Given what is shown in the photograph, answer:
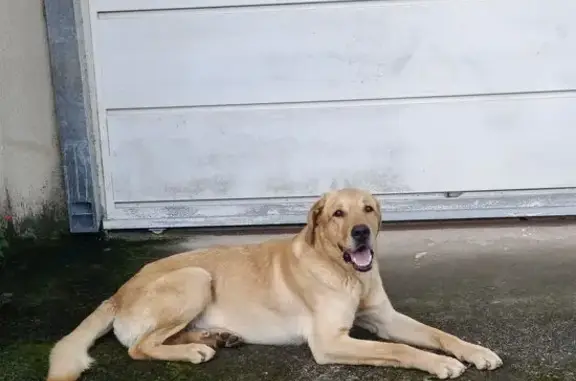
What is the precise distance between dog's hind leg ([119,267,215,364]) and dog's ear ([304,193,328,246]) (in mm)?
523

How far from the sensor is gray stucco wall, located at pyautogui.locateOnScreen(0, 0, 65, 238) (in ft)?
17.6

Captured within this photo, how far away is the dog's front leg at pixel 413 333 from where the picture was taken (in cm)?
339

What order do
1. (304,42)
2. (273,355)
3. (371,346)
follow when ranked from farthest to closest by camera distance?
(304,42)
(273,355)
(371,346)

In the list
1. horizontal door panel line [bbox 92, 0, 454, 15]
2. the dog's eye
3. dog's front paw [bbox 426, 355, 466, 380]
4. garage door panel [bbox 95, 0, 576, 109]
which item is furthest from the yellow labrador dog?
horizontal door panel line [bbox 92, 0, 454, 15]

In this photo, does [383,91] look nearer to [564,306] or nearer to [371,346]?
[564,306]

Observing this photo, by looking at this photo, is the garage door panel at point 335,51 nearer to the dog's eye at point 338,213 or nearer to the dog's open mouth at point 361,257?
the dog's eye at point 338,213

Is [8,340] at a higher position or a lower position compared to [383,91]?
lower

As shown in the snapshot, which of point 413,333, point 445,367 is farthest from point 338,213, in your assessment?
point 445,367

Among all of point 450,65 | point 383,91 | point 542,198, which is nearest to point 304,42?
point 383,91

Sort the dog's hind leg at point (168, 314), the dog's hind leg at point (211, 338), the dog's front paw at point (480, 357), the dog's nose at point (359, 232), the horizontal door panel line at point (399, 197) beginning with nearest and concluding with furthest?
the dog's front paw at point (480, 357) < the dog's nose at point (359, 232) < the dog's hind leg at point (168, 314) < the dog's hind leg at point (211, 338) < the horizontal door panel line at point (399, 197)

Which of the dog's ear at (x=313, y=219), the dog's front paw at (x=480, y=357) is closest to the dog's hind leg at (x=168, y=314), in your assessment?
the dog's ear at (x=313, y=219)

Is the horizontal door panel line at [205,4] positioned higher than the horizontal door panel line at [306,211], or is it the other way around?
the horizontal door panel line at [205,4]

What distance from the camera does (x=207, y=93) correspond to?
18.1ft

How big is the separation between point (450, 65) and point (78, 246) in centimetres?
277
